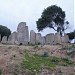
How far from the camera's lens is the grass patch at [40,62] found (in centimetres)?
1851

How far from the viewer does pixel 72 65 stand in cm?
1942

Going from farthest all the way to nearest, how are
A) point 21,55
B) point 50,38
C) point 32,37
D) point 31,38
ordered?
point 32,37
point 31,38
point 50,38
point 21,55

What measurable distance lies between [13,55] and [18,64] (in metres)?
1.75

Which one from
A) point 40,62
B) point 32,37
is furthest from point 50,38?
point 40,62

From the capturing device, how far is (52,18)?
135ft

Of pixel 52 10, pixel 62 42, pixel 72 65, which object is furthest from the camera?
pixel 52 10

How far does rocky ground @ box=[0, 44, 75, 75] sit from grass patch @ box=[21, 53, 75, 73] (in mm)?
381

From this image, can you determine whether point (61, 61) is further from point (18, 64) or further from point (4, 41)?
point (4, 41)

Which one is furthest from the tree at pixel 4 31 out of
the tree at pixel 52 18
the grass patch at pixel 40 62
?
the grass patch at pixel 40 62

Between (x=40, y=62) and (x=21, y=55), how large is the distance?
1.85 meters

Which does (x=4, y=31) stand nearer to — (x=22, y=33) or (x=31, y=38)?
(x=22, y=33)

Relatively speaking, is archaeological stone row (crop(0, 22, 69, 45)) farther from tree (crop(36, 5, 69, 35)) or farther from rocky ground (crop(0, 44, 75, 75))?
tree (crop(36, 5, 69, 35))

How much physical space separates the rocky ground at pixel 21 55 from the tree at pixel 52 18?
17.0m

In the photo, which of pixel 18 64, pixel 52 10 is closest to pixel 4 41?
pixel 18 64
